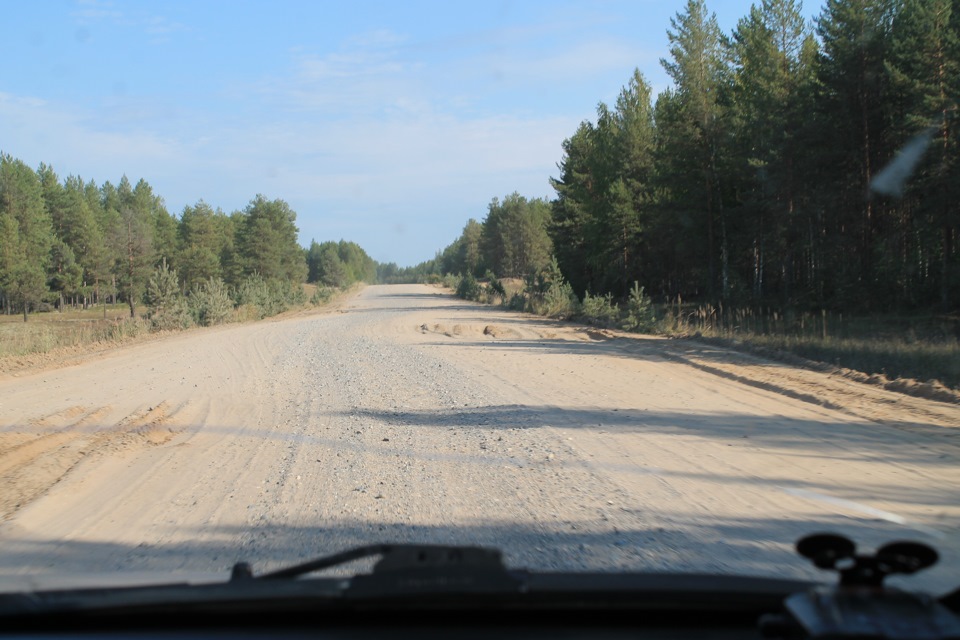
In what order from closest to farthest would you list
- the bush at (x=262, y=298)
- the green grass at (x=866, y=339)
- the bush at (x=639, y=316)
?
the green grass at (x=866, y=339) < the bush at (x=639, y=316) < the bush at (x=262, y=298)

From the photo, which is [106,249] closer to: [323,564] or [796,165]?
[796,165]

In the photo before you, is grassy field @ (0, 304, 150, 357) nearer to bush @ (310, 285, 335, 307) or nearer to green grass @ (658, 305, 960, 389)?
green grass @ (658, 305, 960, 389)

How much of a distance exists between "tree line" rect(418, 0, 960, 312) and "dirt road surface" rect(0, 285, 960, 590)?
1479 cm

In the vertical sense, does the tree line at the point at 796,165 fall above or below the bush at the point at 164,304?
above

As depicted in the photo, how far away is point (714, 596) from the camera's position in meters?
2.58

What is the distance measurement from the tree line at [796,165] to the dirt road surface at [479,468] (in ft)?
48.5

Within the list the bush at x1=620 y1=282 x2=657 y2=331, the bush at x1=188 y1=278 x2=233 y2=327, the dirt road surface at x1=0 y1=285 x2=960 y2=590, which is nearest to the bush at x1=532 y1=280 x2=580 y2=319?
the bush at x1=620 y1=282 x2=657 y2=331

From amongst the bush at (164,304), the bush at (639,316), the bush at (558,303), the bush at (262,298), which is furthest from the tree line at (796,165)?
the bush at (164,304)

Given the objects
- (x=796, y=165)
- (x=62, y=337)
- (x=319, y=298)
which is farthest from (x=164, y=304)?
(x=319, y=298)

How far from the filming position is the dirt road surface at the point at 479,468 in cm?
530

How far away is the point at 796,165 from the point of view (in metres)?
29.5

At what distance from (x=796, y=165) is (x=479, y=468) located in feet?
86.5

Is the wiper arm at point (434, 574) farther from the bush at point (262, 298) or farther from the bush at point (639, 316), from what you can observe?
the bush at point (262, 298)

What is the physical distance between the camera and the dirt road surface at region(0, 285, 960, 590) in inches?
209
